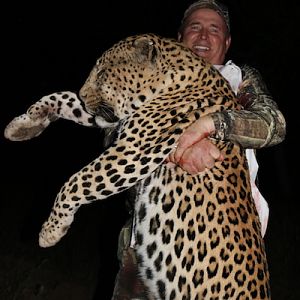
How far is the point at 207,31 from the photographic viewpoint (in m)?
3.20

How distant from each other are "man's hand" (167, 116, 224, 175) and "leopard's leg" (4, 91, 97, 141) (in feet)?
→ 1.98

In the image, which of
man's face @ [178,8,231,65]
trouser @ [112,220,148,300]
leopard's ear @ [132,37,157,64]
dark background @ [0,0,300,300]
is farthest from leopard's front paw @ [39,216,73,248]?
dark background @ [0,0,300,300]

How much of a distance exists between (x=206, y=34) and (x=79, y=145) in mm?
10334

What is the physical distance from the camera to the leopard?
2.41 metres

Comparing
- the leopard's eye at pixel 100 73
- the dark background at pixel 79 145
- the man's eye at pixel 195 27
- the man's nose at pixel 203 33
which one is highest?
the man's eye at pixel 195 27

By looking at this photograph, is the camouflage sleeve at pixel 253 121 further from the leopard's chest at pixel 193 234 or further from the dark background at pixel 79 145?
the dark background at pixel 79 145

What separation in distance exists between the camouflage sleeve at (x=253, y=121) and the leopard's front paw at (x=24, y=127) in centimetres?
89

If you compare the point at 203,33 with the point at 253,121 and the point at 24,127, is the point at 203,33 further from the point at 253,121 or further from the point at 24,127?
the point at 24,127

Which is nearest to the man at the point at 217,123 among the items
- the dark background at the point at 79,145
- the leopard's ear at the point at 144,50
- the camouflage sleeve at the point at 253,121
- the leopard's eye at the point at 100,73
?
the camouflage sleeve at the point at 253,121

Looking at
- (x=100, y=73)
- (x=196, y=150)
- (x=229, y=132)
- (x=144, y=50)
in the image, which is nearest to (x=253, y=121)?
(x=229, y=132)

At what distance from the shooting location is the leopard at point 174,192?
2.41 m

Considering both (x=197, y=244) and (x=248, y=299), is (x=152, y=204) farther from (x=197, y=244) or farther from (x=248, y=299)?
(x=248, y=299)

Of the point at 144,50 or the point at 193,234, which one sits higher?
the point at 144,50

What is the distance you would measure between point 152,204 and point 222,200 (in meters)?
0.30
